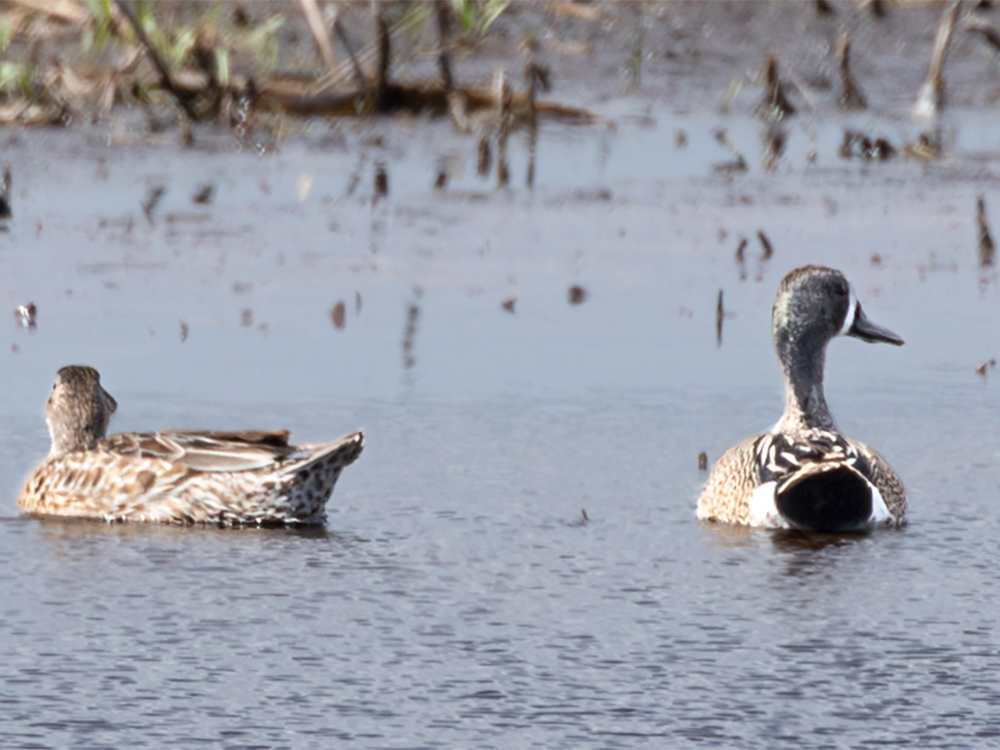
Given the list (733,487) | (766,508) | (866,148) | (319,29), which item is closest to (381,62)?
→ (319,29)

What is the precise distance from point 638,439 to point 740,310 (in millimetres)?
2416

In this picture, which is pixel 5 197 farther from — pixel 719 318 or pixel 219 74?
pixel 719 318

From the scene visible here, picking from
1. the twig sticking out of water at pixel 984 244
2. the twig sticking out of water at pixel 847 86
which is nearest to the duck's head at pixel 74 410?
the twig sticking out of water at pixel 984 244

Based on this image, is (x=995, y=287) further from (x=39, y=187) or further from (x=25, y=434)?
(x=39, y=187)

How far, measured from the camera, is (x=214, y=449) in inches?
303

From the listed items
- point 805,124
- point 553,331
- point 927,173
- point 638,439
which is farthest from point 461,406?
point 805,124

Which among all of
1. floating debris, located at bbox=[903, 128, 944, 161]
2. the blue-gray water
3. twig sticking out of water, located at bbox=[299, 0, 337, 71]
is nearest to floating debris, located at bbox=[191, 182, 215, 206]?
the blue-gray water

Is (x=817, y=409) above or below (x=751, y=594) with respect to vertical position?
above

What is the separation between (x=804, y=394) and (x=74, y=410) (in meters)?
2.60

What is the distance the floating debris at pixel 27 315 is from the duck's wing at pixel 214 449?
269 centimetres

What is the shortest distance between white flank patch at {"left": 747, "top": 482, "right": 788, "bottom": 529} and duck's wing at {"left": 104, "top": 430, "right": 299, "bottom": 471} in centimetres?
154

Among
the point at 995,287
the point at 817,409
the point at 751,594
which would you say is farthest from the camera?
the point at 995,287

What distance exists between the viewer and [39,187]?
46.8ft

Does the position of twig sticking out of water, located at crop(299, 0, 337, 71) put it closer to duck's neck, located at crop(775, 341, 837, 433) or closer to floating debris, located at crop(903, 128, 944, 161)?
floating debris, located at crop(903, 128, 944, 161)
